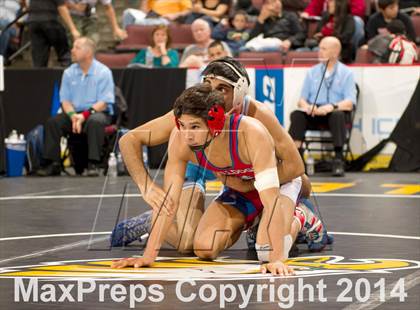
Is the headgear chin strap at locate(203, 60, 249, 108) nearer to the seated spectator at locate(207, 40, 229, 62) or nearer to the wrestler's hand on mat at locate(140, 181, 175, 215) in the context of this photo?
the wrestler's hand on mat at locate(140, 181, 175, 215)

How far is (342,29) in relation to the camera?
1320 centimetres

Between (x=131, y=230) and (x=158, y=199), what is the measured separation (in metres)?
0.80

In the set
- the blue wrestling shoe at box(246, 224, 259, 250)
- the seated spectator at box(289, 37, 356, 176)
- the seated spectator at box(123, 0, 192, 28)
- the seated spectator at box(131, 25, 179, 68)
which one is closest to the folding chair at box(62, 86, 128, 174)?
the seated spectator at box(131, 25, 179, 68)

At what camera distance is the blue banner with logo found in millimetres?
12406

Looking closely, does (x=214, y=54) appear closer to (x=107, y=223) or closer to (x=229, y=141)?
(x=107, y=223)

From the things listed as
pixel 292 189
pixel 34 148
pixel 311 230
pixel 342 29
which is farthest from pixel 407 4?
pixel 292 189

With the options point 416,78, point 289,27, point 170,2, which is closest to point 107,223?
point 416,78

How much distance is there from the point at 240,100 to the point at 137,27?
921 cm

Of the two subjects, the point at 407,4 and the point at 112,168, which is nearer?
the point at 112,168

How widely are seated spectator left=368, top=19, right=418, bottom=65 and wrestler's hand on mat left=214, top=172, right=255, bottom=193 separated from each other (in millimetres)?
6586

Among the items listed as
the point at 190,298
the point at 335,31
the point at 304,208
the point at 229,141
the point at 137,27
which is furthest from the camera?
the point at 137,27

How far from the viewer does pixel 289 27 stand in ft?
45.5

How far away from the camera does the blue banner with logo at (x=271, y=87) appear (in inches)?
488

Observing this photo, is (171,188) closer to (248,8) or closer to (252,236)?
(252,236)
